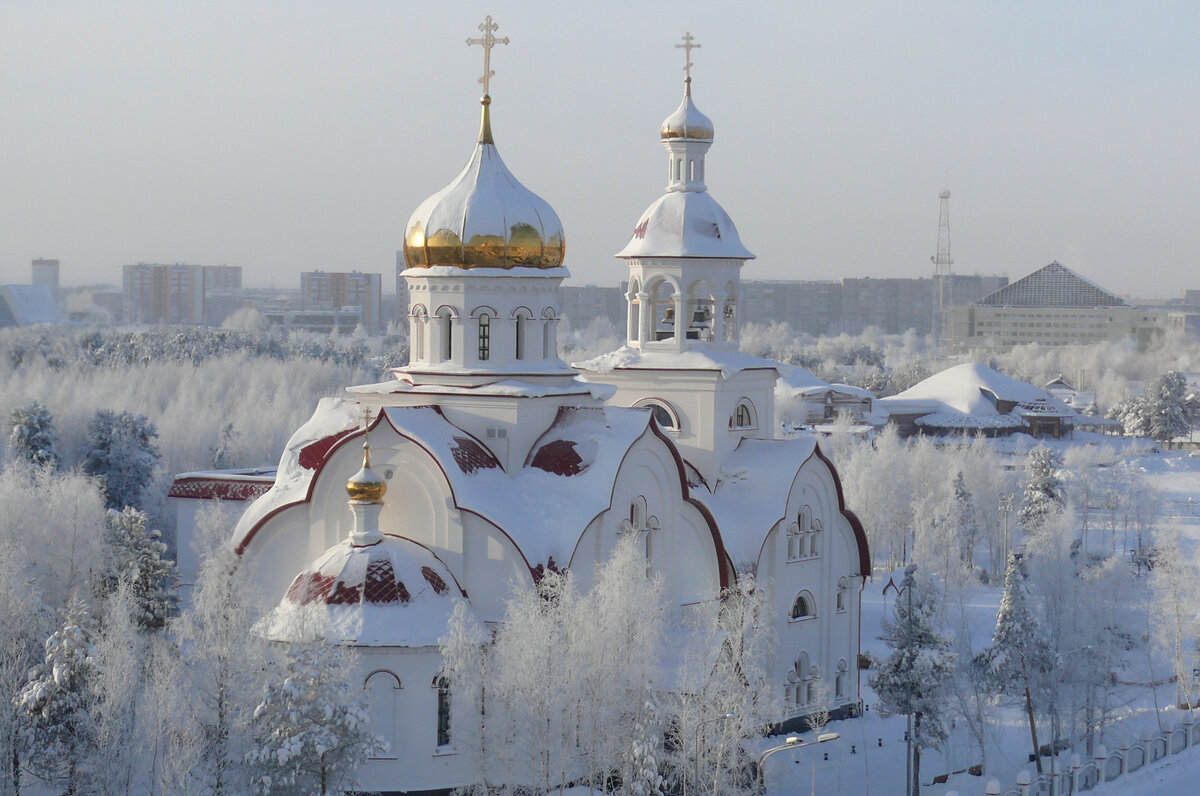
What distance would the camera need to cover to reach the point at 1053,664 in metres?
21.1

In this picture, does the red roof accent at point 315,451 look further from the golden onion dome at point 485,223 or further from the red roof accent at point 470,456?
the golden onion dome at point 485,223

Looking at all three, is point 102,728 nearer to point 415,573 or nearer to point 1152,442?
point 415,573

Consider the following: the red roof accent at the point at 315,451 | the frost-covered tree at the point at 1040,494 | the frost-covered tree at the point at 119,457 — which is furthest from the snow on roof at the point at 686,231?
the frost-covered tree at the point at 1040,494

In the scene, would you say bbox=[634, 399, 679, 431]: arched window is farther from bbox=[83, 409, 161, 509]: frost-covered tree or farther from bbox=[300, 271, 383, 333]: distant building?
bbox=[300, 271, 383, 333]: distant building

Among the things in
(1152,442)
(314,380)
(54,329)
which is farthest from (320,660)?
(54,329)

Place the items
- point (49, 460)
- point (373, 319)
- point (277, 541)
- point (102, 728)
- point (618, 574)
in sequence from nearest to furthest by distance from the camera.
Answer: point (102, 728)
point (618, 574)
point (277, 541)
point (49, 460)
point (373, 319)

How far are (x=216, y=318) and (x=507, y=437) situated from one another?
146 m

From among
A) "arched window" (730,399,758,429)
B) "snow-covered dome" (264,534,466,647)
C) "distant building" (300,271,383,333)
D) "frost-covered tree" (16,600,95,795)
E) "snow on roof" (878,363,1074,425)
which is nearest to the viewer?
"frost-covered tree" (16,600,95,795)

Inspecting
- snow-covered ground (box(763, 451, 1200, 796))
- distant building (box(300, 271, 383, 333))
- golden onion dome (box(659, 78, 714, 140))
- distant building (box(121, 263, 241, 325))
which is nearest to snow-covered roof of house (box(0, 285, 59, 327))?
distant building (box(121, 263, 241, 325))

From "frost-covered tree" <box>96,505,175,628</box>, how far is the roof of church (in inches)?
4171

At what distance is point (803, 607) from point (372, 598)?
7025 mm

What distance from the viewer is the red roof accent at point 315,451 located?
67.1ft

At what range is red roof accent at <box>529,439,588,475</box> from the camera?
64.1ft

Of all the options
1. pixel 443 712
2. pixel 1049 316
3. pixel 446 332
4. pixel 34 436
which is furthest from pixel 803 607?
pixel 1049 316
